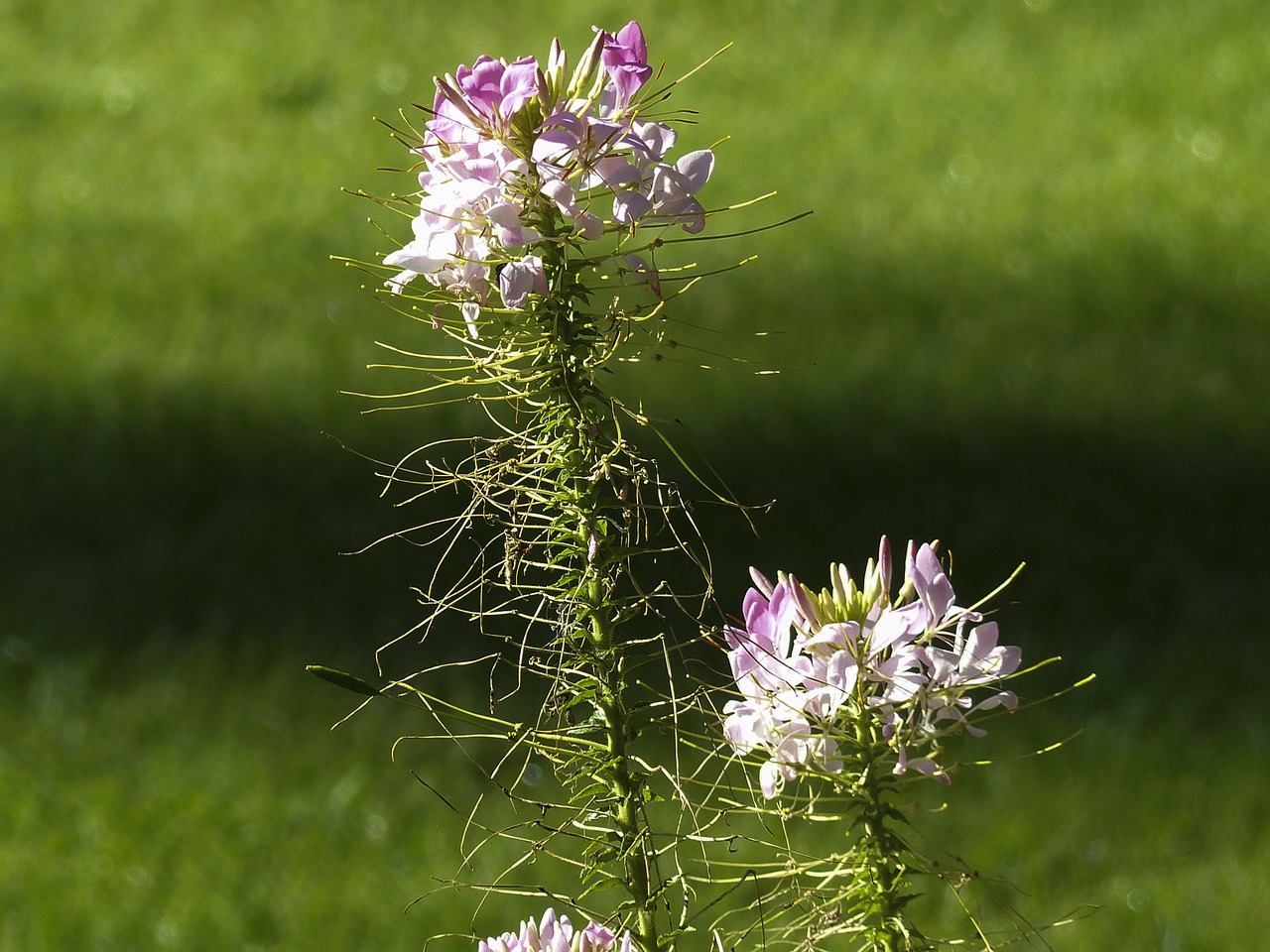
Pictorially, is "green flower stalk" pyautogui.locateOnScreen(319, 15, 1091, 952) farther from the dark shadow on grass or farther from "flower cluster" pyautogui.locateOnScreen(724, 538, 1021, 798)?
the dark shadow on grass

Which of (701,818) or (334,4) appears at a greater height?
(334,4)

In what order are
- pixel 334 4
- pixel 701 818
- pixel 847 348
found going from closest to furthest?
pixel 701 818 → pixel 847 348 → pixel 334 4

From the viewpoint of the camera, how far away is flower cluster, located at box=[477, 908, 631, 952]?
82cm

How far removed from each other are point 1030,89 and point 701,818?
11.0 ft

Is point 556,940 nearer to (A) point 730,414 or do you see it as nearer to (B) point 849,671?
Result: (B) point 849,671

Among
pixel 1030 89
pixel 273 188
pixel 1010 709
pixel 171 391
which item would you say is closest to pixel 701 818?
pixel 1010 709

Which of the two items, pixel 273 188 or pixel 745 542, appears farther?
pixel 273 188

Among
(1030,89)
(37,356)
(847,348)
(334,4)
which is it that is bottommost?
(847,348)

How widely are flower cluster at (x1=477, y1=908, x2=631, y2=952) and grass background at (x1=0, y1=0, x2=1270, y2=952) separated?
153 centimetres

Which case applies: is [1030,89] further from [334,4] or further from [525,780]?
[525,780]

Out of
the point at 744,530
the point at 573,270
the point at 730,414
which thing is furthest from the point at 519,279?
the point at 730,414

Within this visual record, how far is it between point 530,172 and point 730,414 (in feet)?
9.17

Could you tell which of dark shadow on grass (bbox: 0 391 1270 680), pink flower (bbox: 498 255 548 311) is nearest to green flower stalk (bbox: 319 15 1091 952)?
pink flower (bbox: 498 255 548 311)

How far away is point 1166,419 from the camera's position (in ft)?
11.4
